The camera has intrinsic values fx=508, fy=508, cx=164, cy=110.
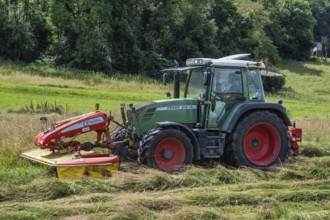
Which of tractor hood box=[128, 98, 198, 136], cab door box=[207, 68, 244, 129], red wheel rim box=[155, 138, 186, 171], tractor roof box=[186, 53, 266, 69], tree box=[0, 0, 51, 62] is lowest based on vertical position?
red wheel rim box=[155, 138, 186, 171]

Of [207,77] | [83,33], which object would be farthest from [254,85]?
[83,33]

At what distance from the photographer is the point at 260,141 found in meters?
11.2

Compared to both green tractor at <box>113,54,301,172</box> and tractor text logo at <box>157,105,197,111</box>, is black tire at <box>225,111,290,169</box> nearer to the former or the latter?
green tractor at <box>113,54,301,172</box>

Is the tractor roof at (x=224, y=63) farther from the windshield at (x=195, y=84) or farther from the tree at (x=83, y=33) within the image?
the tree at (x=83, y=33)

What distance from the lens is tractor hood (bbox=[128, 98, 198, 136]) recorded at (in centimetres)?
1034

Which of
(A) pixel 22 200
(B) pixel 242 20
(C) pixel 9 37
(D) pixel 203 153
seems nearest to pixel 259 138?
(D) pixel 203 153

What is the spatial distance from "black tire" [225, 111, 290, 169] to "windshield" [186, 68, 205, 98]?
3.70 ft

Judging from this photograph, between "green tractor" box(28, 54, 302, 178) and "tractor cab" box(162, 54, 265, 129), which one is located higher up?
"tractor cab" box(162, 54, 265, 129)

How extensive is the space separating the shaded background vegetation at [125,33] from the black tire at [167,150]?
110 ft

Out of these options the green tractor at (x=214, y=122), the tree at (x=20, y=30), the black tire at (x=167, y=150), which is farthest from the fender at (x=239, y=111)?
the tree at (x=20, y=30)

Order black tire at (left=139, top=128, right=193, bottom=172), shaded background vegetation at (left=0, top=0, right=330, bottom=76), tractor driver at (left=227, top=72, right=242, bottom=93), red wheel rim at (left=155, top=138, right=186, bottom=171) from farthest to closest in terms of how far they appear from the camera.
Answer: shaded background vegetation at (left=0, top=0, right=330, bottom=76)
tractor driver at (left=227, top=72, right=242, bottom=93)
red wheel rim at (left=155, top=138, right=186, bottom=171)
black tire at (left=139, top=128, right=193, bottom=172)

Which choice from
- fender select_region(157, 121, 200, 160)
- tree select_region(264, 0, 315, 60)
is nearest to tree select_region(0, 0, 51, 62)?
tree select_region(264, 0, 315, 60)

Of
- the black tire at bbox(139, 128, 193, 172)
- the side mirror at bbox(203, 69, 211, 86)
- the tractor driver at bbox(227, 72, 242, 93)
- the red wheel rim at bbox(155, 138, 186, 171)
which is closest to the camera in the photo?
the black tire at bbox(139, 128, 193, 172)

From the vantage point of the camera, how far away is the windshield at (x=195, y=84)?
10.9 metres
